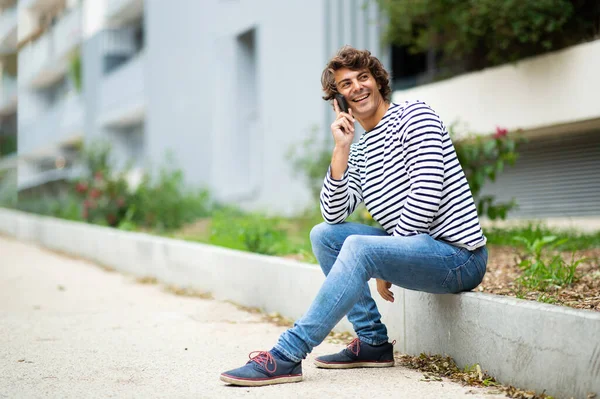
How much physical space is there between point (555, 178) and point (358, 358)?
5.99 metres

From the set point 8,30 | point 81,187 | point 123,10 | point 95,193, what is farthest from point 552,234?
point 8,30

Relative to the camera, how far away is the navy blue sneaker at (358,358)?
152 inches

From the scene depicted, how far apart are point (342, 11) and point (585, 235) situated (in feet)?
17.5

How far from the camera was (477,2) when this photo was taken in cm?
755

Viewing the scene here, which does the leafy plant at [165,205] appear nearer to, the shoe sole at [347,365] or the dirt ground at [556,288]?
the dirt ground at [556,288]

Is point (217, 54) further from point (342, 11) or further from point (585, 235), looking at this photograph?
point (585, 235)

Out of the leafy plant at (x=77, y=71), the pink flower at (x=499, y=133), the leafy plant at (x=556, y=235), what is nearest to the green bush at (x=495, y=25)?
the pink flower at (x=499, y=133)

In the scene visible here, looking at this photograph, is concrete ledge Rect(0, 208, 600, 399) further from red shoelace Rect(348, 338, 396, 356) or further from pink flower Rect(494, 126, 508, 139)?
pink flower Rect(494, 126, 508, 139)

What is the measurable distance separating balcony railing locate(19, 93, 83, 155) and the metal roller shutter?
18.8 metres

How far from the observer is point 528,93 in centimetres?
840

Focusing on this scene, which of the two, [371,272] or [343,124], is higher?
[343,124]

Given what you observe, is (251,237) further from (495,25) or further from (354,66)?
(354,66)

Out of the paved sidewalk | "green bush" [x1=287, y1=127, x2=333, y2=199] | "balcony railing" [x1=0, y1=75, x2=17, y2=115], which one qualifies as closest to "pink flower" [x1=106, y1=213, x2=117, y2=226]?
"green bush" [x1=287, y1=127, x2=333, y2=199]

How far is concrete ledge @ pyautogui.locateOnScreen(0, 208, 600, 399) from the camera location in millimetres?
2994
